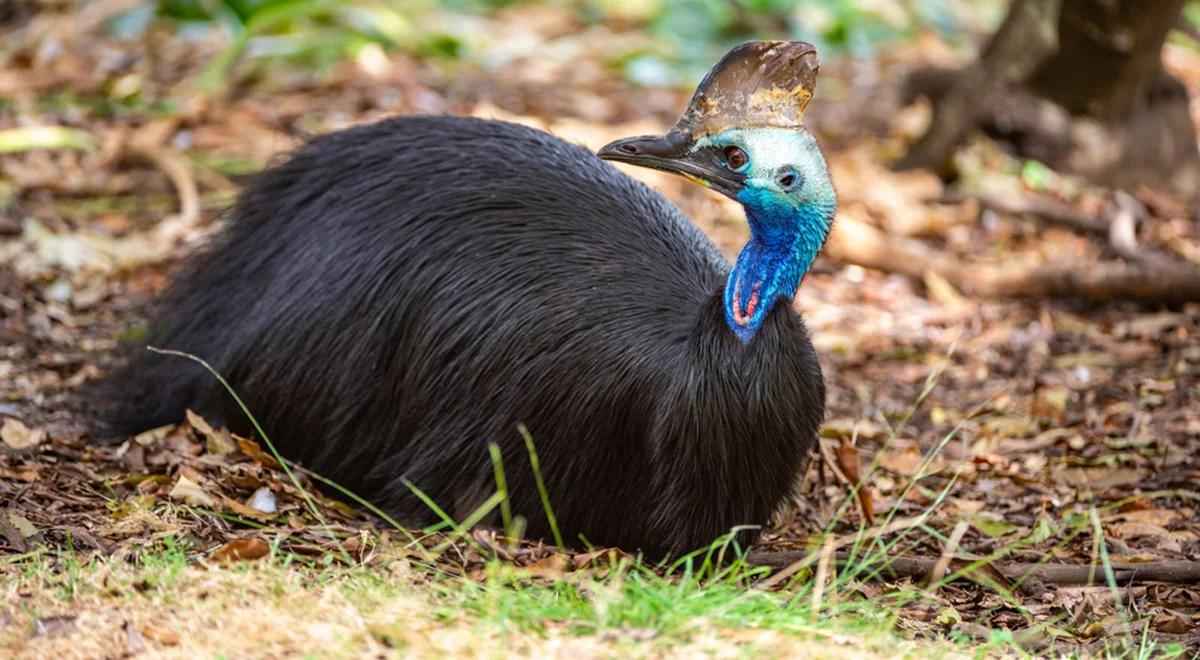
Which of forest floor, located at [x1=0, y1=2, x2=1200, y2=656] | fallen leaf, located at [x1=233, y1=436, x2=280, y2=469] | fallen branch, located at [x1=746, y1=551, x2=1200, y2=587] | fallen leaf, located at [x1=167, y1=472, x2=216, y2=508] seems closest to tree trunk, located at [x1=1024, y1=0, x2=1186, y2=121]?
forest floor, located at [x1=0, y1=2, x2=1200, y2=656]

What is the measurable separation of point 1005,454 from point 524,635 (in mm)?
2312

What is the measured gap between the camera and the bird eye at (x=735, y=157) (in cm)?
319

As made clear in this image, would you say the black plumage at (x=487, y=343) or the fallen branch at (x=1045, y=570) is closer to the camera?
the black plumage at (x=487, y=343)

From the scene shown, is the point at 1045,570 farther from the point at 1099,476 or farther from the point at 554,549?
the point at 554,549

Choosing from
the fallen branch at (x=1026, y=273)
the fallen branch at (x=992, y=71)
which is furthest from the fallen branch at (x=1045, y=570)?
the fallen branch at (x=992, y=71)

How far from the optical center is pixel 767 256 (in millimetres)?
3227

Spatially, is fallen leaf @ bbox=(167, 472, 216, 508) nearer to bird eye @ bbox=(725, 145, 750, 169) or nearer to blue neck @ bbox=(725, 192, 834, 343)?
blue neck @ bbox=(725, 192, 834, 343)

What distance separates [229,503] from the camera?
352cm

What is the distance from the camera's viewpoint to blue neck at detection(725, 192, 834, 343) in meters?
3.21

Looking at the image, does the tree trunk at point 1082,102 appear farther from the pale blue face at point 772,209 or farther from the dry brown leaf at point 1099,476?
the pale blue face at point 772,209

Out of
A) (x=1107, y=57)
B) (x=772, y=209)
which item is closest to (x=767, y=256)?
(x=772, y=209)

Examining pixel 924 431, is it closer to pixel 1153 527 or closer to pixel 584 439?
pixel 1153 527

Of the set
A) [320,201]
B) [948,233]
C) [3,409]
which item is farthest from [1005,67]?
[3,409]

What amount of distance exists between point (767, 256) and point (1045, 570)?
1005 millimetres
